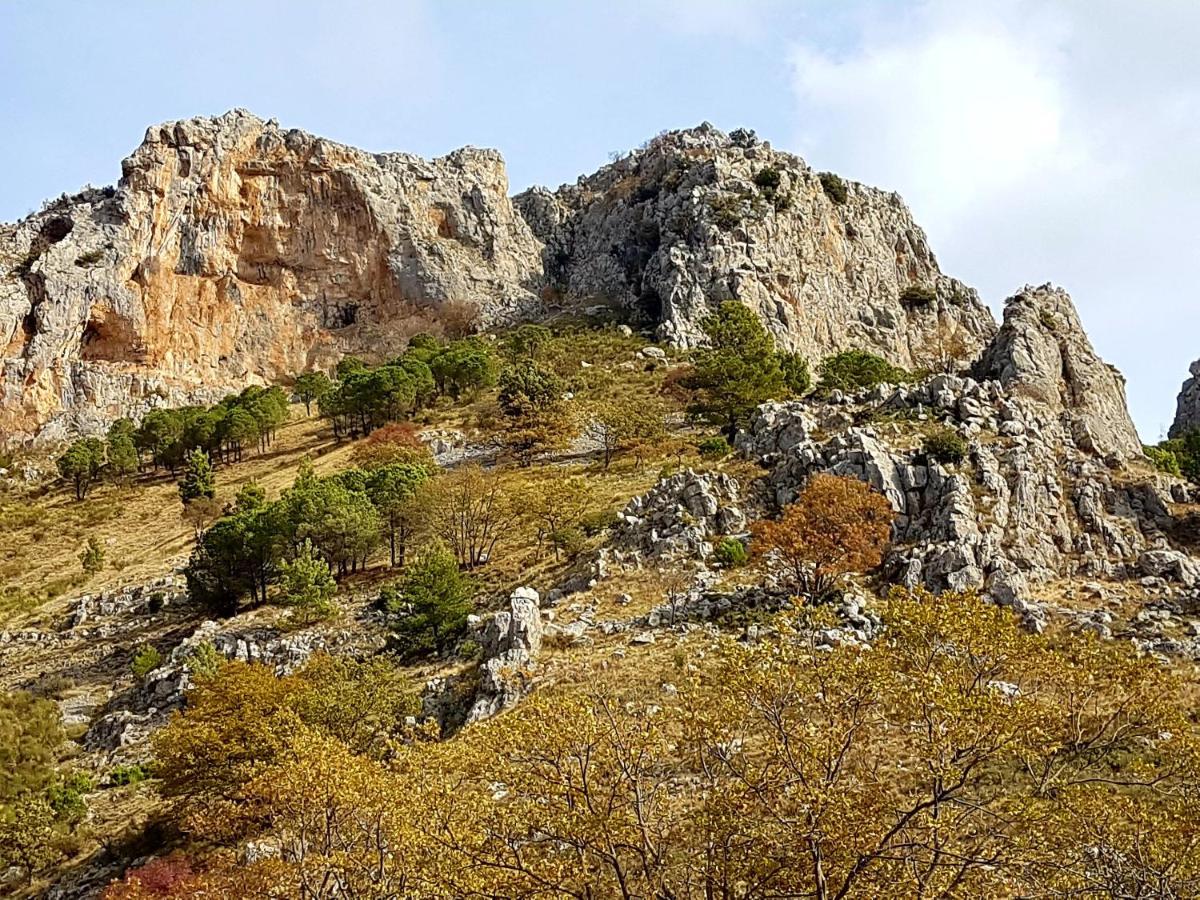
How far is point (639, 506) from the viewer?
126ft

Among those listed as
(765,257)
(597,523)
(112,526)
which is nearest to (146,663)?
(597,523)

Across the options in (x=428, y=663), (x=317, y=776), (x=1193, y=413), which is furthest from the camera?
(x=1193, y=413)

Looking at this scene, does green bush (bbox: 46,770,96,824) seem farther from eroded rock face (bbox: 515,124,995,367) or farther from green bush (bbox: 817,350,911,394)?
eroded rock face (bbox: 515,124,995,367)

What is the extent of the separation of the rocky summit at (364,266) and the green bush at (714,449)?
110 feet

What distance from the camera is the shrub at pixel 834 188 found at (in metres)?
101

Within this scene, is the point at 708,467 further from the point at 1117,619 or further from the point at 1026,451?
the point at 1117,619

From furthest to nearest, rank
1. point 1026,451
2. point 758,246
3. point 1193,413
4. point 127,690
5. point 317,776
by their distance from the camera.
Result: point 1193,413 < point 758,246 < point 1026,451 < point 127,690 < point 317,776

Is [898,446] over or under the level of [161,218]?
under

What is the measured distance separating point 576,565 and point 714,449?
50.7 feet

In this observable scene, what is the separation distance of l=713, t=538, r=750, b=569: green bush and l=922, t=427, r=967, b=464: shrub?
361 inches

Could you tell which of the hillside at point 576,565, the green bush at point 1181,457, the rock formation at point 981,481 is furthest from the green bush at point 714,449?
the green bush at point 1181,457

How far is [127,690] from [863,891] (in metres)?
31.3

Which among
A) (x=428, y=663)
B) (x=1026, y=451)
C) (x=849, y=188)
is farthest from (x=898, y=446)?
(x=849, y=188)

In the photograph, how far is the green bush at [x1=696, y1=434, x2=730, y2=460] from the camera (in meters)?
48.4
